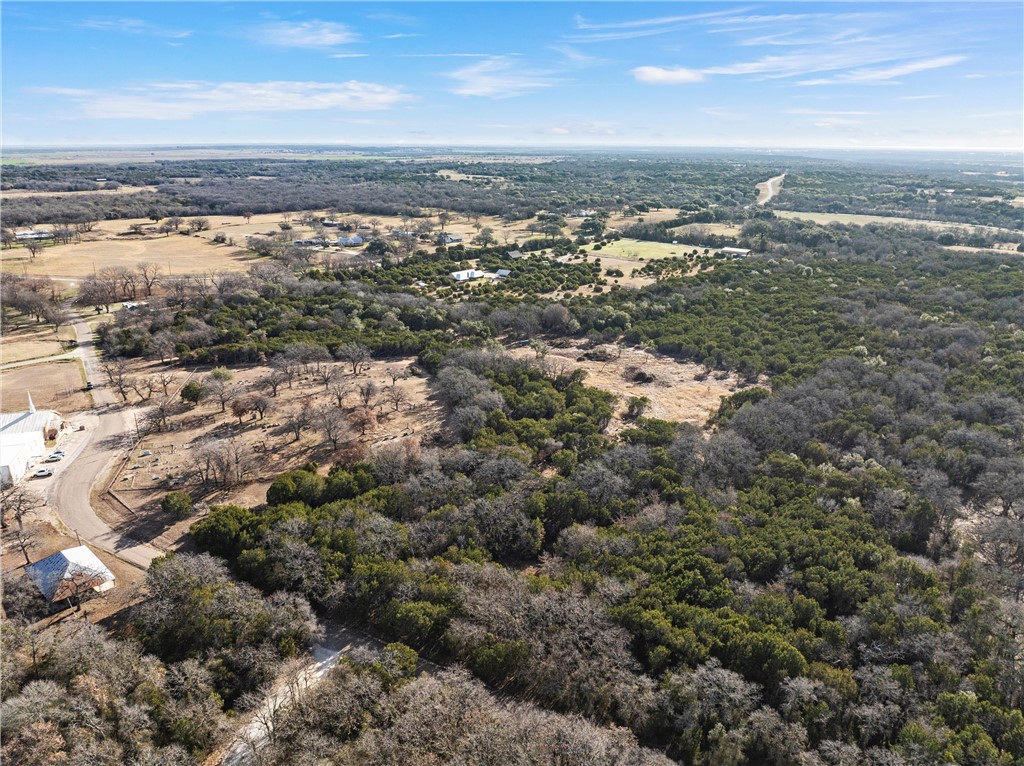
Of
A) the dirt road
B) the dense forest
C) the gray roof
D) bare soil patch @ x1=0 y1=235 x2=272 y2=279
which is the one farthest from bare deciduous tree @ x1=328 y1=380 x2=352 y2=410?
bare soil patch @ x1=0 y1=235 x2=272 y2=279

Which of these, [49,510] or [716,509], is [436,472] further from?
[49,510]

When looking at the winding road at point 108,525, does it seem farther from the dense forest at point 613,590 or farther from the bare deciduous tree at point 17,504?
the dense forest at point 613,590

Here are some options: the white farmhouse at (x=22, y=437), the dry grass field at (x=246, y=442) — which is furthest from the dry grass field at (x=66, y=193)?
the white farmhouse at (x=22, y=437)

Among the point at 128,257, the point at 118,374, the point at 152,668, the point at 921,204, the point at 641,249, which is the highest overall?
the point at 921,204

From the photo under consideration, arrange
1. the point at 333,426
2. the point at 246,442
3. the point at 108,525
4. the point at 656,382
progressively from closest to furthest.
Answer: the point at 108,525 < the point at 333,426 < the point at 246,442 < the point at 656,382

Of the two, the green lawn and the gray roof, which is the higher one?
the green lawn

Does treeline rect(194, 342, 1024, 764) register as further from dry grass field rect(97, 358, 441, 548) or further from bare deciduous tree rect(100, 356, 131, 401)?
bare deciduous tree rect(100, 356, 131, 401)

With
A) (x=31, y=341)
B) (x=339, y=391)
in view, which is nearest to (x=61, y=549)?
(x=339, y=391)

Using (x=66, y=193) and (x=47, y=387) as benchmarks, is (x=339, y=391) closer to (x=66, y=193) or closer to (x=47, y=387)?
(x=47, y=387)
